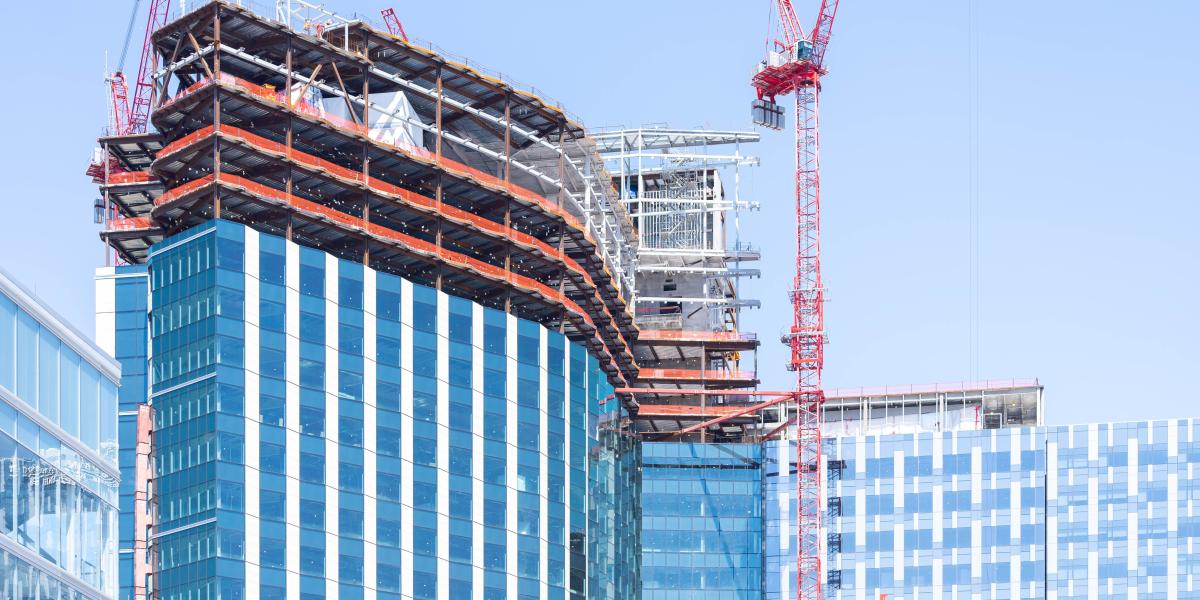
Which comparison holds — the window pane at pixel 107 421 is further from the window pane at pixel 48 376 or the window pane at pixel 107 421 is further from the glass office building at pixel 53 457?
the window pane at pixel 48 376

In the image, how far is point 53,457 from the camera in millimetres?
101875

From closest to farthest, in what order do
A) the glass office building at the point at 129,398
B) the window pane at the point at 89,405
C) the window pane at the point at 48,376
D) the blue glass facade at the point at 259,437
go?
1. the window pane at the point at 48,376
2. the window pane at the point at 89,405
3. the blue glass facade at the point at 259,437
4. the glass office building at the point at 129,398

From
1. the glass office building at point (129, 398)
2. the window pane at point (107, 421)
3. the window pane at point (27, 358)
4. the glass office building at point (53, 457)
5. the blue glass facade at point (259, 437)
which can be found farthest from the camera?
the glass office building at point (129, 398)

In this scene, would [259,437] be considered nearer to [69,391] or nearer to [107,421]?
[107,421]

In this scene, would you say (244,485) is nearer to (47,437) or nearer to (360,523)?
(360,523)

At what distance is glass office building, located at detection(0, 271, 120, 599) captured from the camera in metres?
97.0

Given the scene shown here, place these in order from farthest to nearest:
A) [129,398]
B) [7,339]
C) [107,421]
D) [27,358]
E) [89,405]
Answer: [129,398] → [107,421] → [89,405] → [27,358] → [7,339]

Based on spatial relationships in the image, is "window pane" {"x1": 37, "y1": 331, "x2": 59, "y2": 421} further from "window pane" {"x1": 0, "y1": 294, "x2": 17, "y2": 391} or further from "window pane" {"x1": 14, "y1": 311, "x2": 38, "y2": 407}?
"window pane" {"x1": 0, "y1": 294, "x2": 17, "y2": 391}

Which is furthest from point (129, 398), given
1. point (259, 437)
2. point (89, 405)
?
point (89, 405)

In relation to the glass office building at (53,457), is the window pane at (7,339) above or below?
above

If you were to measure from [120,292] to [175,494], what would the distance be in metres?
19.6

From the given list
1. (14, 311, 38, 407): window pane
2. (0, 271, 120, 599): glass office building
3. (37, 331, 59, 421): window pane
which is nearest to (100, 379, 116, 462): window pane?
(0, 271, 120, 599): glass office building

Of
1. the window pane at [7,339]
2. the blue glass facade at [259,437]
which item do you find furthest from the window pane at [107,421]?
the blue glass facade at [259,437]

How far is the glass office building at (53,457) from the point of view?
97.0 metres
